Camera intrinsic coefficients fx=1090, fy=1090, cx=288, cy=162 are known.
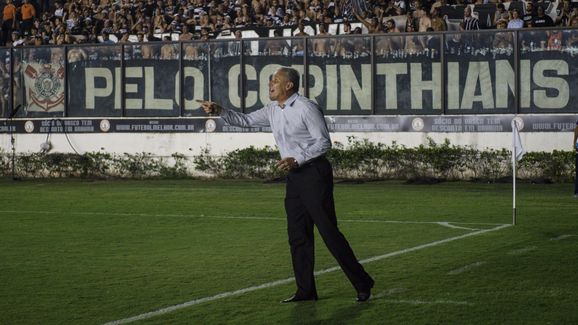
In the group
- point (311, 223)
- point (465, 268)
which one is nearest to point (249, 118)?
point (311, 223)

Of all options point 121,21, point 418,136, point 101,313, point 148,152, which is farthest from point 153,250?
point 121,21

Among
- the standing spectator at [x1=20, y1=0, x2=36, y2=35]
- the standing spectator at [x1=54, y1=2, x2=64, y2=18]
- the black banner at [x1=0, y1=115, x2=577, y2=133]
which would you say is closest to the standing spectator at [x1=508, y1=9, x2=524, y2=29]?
the black banner at [x1=0, y1=115, x2=577, y2=133]

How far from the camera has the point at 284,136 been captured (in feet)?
33.0

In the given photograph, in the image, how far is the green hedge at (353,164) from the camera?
89.7 feet

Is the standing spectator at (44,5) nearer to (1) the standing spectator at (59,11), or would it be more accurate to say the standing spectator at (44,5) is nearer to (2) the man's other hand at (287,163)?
(1) the standing spectator at (59,11)

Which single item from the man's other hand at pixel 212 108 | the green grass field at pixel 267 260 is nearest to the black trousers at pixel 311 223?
the green grass field at pixel 267 260

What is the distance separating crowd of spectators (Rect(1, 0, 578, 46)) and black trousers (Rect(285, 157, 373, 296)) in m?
19.3

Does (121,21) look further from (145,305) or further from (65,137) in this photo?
(145,305)

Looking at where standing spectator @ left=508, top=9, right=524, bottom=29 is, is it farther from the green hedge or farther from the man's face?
the man's face

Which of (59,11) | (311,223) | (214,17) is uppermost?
(59,11)

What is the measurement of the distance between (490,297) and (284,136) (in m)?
2.47

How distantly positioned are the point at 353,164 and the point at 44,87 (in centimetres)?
1069

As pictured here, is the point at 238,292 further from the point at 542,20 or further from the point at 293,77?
the point at 542,20

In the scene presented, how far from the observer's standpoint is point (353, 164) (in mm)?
28859
